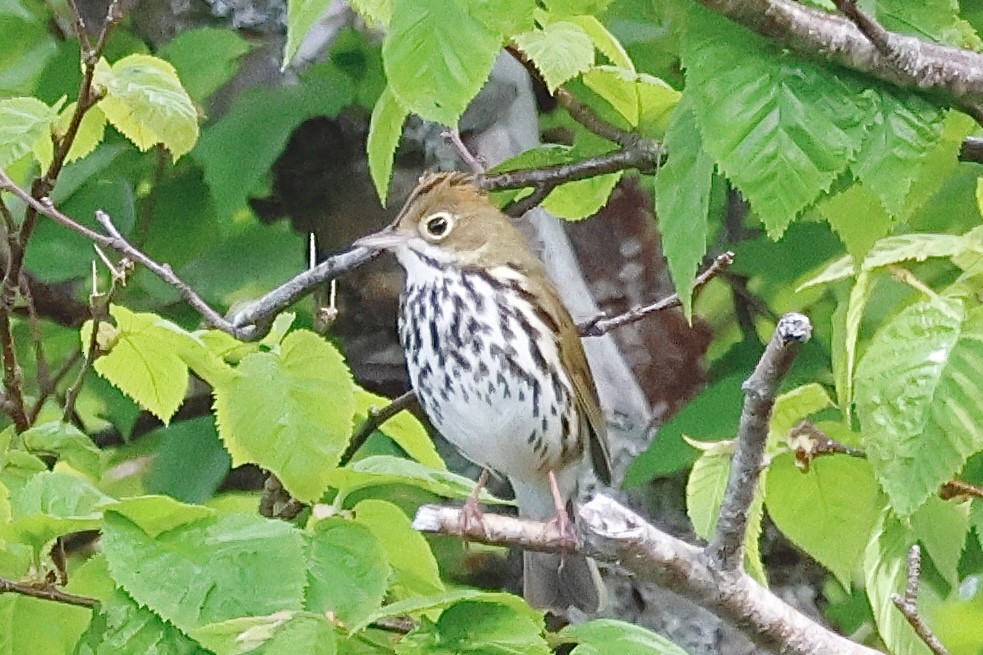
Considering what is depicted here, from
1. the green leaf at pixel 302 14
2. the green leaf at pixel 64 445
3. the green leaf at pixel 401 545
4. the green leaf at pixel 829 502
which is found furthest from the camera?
the green leaf at pixel 64 445

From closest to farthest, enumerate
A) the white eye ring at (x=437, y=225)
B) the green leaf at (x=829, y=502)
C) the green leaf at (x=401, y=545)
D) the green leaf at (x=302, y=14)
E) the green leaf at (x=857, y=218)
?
the green leaf at (x=857, y=218)
the green leaf at (x=302, y=14)
the green leaf at (x=401, y=545)
the green leaf at (x=829, y=502)
the white eye ring at (x=437, y=225)

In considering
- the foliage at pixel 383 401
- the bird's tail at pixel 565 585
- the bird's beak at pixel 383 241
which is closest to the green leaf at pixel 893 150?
the foliage at pixel 383 401

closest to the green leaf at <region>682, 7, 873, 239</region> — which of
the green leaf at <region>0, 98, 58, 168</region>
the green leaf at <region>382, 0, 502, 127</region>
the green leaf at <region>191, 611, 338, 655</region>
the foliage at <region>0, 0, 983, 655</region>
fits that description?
the foliage at <region>0, 0, 983, 655</region>

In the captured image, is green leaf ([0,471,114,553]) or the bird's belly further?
the bird's belly

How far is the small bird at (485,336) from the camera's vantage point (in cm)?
180

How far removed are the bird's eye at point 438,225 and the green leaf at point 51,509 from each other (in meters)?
0.74

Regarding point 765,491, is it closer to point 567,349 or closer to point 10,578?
point 567,349

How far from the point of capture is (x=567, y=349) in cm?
184

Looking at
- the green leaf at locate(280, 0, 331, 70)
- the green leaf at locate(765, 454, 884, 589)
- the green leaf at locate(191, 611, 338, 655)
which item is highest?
the green leaf at locate(280, 0, 331, 70)

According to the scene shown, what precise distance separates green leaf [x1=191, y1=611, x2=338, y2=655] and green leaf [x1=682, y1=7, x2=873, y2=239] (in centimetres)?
39

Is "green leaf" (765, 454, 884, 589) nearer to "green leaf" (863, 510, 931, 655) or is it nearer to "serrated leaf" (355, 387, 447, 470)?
"green leaf" (863, 510, 931, 655)

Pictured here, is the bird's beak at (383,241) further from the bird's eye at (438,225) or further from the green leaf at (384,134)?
the green leaf at (384,134)

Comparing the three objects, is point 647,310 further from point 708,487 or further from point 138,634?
point 138,634

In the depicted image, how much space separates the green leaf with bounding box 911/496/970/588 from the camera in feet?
4.14
